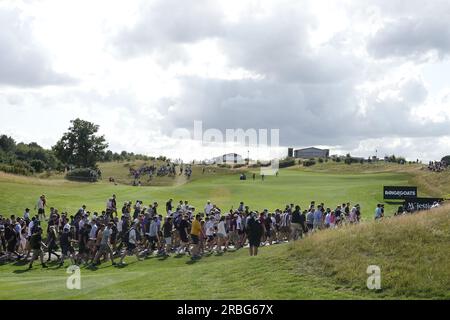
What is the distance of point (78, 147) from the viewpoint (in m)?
124

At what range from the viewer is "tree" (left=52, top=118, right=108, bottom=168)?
124 m

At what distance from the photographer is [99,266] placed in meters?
26.0

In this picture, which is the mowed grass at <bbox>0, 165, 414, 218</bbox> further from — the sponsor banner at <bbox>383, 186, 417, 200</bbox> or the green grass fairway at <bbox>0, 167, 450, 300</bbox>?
the green grass fairway at <bbox>0, 167, 450, 300</bbox>

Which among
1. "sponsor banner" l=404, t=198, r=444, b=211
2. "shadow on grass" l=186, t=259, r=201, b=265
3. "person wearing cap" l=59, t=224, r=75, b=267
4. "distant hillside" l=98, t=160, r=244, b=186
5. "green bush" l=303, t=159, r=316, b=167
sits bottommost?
"shadow on grass" l=186, t=259, r=201, b=265

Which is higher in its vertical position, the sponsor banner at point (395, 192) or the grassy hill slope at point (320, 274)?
the sponsor banner at point (395, 192)

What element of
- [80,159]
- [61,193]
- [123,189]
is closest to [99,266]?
[61,193]

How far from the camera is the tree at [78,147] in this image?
12394 cm

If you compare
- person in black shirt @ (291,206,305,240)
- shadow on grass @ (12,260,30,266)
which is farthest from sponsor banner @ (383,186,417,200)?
shadow on grass @ (12,260,30,266)

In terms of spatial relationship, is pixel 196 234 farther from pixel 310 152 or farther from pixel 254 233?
pixel 310 152

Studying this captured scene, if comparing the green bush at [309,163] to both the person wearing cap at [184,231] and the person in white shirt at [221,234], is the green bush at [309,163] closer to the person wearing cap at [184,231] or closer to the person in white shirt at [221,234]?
the person in white shirt at [221,234]

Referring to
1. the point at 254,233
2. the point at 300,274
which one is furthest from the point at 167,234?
the point at 300,274

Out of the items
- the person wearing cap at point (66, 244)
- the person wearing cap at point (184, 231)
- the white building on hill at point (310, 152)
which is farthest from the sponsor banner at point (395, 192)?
the white building on hill at point (310, 152)
